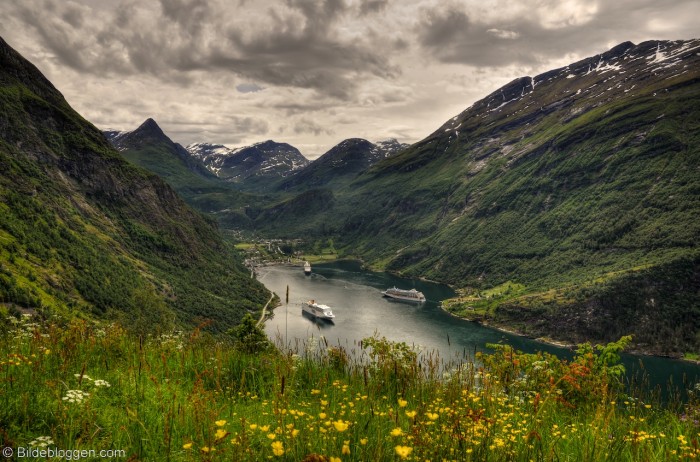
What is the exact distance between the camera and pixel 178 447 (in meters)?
5.07

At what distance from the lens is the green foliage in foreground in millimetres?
4777

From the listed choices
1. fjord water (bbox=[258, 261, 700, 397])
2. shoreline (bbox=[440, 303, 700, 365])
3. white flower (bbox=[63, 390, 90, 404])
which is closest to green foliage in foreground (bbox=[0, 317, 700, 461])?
white flower (bbox=[63, 390, 90, 404])

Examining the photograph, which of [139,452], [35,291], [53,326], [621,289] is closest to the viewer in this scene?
[139,452]

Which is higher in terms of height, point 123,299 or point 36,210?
point 36,210

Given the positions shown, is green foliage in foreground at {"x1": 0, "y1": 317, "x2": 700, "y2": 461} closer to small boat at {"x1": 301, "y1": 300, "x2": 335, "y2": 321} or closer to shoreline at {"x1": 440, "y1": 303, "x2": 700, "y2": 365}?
small boat at {"x1": 301, "y1": 300, "x2": 335, "y2": 321}

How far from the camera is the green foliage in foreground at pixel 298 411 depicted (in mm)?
4777

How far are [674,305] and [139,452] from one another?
677ft

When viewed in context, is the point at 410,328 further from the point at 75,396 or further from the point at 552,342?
the point at 75,396

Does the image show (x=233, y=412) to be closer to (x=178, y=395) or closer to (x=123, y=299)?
(x=178, y=395)

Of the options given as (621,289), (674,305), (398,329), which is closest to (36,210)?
(398,329)

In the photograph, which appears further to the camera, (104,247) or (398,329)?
(104,247)

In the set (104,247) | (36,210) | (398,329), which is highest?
(36,210)

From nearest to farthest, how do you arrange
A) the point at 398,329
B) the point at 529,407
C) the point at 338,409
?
the point at 338,409 < the point at 529,407 < the point at 398,329

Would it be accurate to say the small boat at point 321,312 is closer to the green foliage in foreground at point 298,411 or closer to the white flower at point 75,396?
the green foliage in foreground at point 298,411
